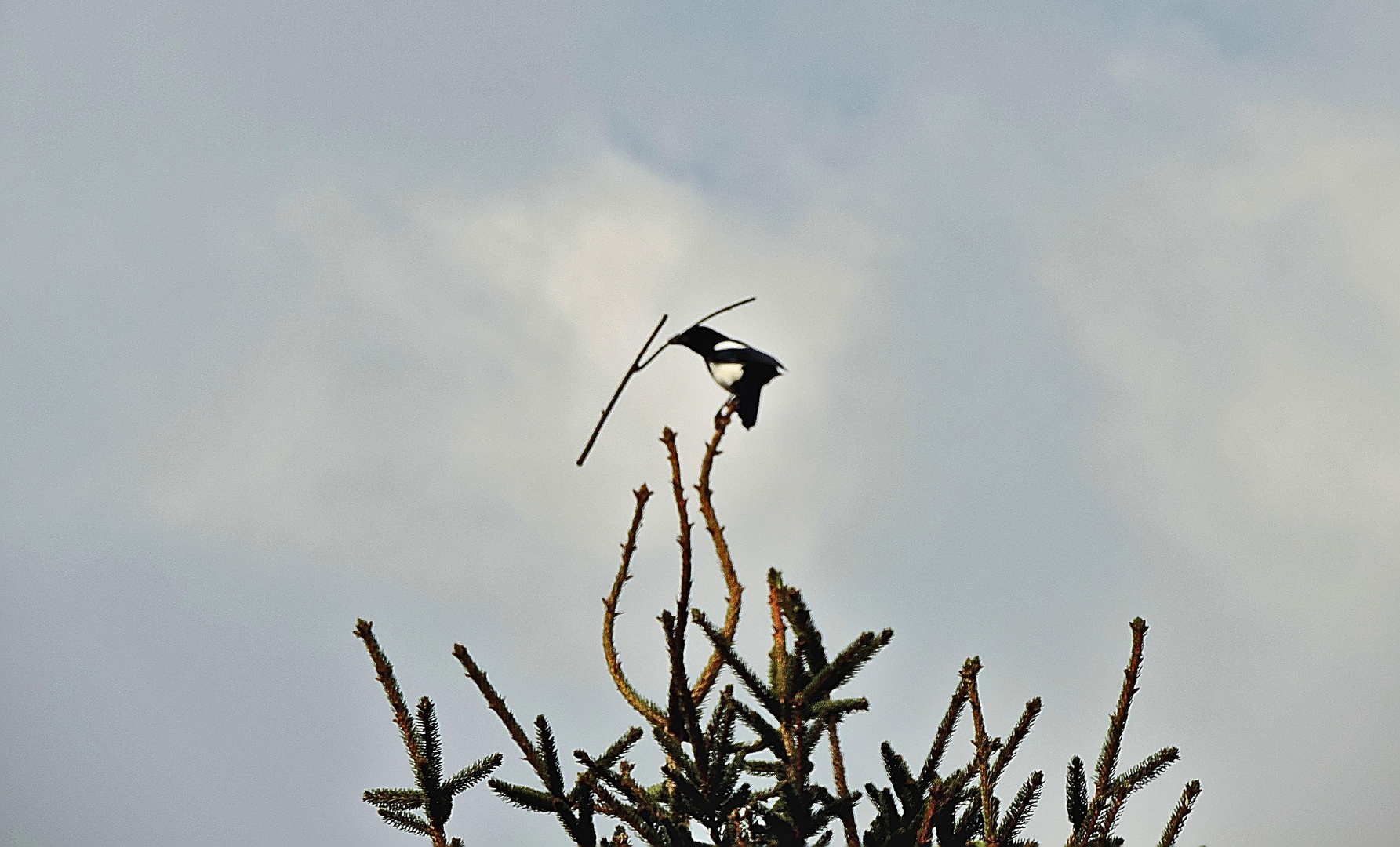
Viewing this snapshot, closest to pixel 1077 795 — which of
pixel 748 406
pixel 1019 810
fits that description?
pixel 1019 810

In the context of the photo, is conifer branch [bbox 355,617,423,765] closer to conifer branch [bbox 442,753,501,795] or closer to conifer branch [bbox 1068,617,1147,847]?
conifer branch [bbox 442,753,501,795]

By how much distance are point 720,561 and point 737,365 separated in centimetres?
114

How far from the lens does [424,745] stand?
4664mm

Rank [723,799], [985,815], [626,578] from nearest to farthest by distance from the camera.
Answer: [985,815] → [723,799] → [626,578]

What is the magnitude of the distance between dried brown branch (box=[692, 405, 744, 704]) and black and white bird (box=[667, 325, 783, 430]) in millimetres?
425

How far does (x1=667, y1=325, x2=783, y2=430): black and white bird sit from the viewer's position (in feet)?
18.1

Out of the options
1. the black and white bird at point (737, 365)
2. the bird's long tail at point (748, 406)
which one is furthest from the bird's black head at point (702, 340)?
the bird's long tail at point (748, 406)

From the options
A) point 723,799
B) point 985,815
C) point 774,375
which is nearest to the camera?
point 985,815

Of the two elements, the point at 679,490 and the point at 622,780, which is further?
the point at 622,780

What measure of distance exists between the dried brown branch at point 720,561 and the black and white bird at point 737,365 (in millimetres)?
425

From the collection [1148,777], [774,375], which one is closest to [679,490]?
[774,375]

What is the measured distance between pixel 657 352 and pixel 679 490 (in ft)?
2.20

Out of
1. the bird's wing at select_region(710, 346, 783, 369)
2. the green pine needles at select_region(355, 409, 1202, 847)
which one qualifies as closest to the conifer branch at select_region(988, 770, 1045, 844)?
the green pine needles at select_region(355, 409, 1202, 847)

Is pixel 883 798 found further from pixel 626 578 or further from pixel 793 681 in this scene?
pixel 626 578
